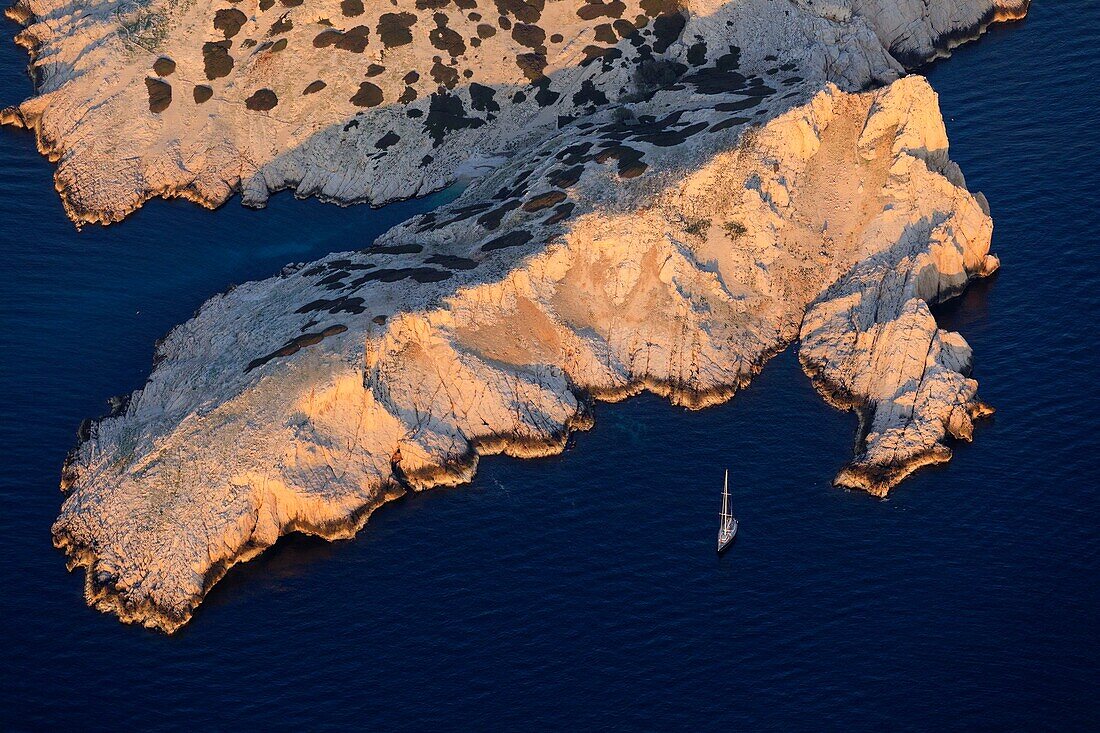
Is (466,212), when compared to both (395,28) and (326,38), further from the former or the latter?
(326,38)

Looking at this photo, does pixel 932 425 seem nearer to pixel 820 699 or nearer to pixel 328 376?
pixel 820 699

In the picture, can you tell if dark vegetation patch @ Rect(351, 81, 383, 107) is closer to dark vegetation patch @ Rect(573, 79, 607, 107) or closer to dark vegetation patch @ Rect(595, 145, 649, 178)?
dark vegetation patch @ Rect(573, 79, 607, 107)

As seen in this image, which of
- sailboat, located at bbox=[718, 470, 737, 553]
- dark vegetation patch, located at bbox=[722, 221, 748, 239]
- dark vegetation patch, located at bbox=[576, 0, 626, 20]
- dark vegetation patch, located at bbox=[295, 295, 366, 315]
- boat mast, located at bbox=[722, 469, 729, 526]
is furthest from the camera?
dark vegetation patch, located at bbox=[576, 0, 626, 20]

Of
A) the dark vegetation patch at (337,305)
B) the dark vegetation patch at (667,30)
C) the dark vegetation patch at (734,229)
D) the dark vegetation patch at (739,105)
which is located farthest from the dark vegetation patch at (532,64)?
the dark vegetation patch at (337,305)

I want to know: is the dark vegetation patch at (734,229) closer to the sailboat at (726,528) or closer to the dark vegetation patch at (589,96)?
the sailboat at (726,528)

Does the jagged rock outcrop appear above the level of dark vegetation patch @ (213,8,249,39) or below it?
below

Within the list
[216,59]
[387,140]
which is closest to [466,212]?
[387,140]

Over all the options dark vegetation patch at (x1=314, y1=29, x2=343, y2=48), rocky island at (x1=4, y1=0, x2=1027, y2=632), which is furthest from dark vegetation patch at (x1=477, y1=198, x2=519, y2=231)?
dark vegetation patch at (x1=314, y1=29, x2=343, y2=48)
